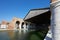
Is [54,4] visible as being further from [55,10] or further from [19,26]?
[19,26]

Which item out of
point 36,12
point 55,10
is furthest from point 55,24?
point 36,12

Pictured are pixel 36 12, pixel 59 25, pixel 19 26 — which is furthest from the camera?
pixel 19 26

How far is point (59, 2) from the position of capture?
3525 millimetres

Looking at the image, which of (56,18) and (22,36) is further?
(22,36)

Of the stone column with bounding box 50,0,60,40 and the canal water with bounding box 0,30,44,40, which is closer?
the stone column with bounding box 50,0,60,40

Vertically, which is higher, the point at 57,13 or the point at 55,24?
the point at 57,13

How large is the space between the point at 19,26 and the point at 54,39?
123 feet

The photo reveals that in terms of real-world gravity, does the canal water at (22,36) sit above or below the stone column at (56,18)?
below

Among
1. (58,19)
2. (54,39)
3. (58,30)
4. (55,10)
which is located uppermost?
(55,10)

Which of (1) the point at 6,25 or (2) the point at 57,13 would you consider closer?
(2) the point at 57,13

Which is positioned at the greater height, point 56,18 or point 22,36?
point 56,18

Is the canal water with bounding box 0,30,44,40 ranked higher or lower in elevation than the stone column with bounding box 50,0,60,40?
lower

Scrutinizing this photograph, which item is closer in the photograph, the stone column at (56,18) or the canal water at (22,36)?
the stone column at (56,18)

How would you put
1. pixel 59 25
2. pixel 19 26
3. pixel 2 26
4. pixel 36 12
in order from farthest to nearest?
pixel 19 26 < pixel 2 26 < pixel 36 12 < pixel 59 25
